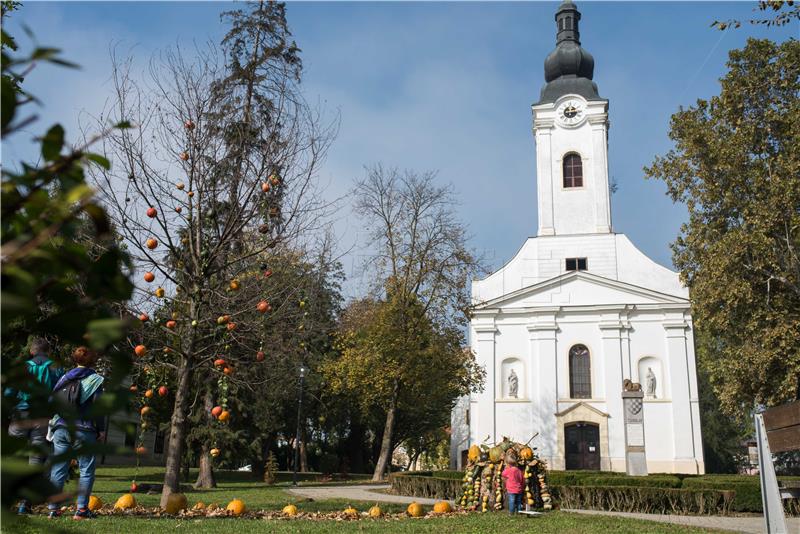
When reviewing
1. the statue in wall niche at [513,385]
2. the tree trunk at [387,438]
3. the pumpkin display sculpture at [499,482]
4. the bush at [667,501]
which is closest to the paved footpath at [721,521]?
the bush at [667,501]

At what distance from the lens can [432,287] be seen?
1048 inches

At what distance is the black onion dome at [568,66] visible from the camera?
132 ft

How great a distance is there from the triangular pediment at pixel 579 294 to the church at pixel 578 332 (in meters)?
0.05

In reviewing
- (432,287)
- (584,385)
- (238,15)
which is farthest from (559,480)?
(584,385)

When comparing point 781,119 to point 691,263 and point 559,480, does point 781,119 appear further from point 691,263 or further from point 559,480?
point 559,480

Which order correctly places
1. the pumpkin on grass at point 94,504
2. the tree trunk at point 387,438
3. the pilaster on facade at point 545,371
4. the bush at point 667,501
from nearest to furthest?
1. the pumpkin on grass at point 94,504
2. the bush at point 667,501
3. the tree trunk at point 387,438
4. the pilaster on facade at point 545,371

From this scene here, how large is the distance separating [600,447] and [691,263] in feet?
51.0

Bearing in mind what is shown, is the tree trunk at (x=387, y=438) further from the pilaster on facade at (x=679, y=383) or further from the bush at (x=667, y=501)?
the pilaster on facade at (x=679, y=383)

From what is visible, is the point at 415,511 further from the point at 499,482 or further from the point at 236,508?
the point at 236,508

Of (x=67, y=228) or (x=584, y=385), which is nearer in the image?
(x=67, y=228)

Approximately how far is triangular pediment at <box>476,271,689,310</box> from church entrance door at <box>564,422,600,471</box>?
20.1 feet

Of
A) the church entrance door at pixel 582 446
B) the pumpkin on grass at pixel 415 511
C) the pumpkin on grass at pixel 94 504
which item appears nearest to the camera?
the pumpkin on grass at pixel 94 504

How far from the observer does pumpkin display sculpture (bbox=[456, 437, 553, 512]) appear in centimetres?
1169

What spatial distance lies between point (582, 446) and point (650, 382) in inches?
183
